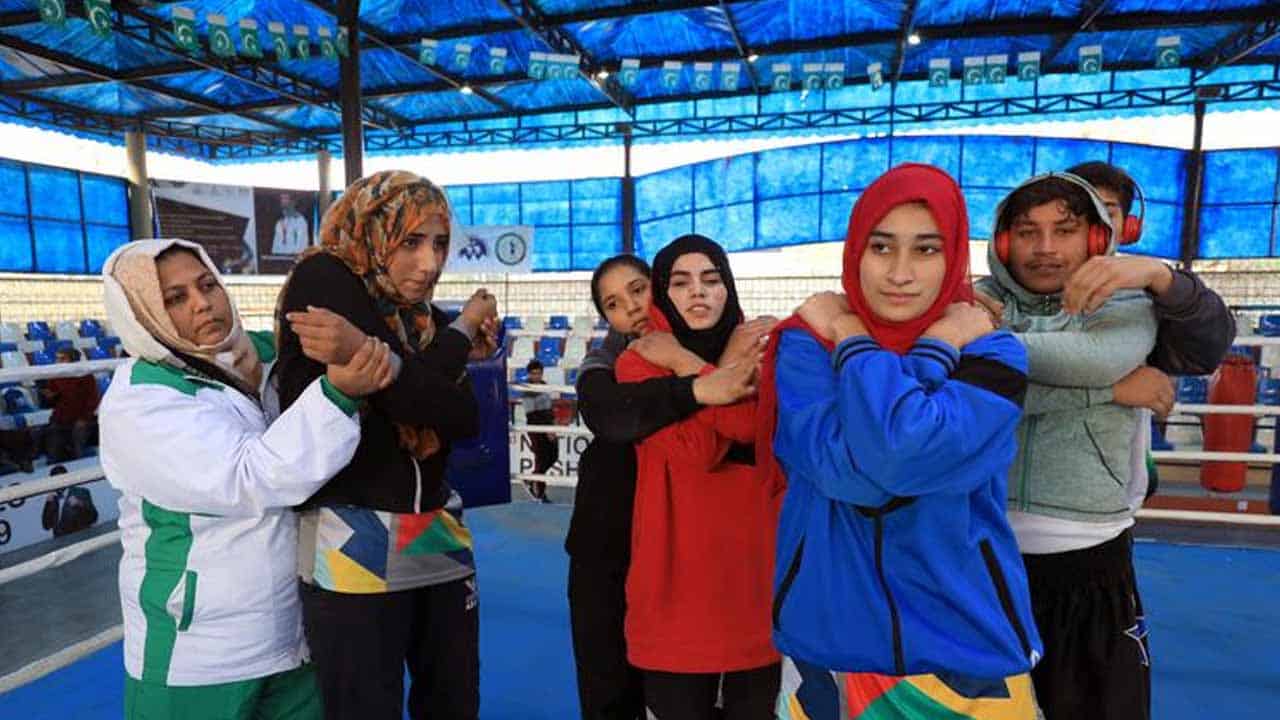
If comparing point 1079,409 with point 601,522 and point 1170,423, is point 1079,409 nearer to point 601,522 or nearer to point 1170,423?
point 601,522

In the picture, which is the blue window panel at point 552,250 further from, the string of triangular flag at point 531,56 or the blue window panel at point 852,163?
the blue window panel at point 852,163

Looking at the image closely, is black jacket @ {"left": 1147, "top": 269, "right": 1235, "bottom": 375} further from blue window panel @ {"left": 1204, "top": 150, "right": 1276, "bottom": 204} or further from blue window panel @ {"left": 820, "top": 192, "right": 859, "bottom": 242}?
blue window panel @ {"left": 1204, "top": 150, "right": 1276, "bottom": 204}

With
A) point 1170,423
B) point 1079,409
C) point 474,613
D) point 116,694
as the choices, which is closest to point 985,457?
point 1079,409

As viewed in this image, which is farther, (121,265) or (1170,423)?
(1170,423)

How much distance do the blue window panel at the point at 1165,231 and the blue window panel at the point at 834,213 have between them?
5.07m

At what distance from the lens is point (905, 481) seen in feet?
3.63

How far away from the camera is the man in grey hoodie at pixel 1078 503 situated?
59.5 inches

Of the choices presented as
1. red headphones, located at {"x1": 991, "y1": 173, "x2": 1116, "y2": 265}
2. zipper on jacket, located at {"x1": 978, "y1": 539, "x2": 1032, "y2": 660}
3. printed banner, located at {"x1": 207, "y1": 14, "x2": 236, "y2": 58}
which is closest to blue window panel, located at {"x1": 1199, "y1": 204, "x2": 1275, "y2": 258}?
red headphones, located at {"x1": 991, "y1": 173, "x2": 1116, "y2": 265}

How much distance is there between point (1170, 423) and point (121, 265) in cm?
930

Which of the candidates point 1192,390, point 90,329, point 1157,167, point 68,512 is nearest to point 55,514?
point 68,512

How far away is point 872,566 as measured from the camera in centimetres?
121

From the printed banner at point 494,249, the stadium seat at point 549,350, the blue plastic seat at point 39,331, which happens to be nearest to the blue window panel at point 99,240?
the blue plastic seat at point 39,331

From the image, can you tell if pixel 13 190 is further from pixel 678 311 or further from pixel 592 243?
pixel 678 311

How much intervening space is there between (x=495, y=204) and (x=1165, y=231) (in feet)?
44.5
